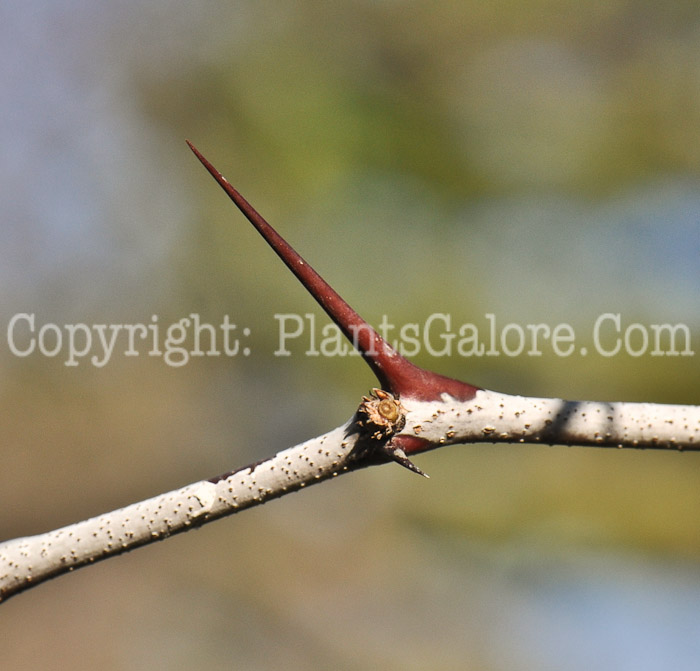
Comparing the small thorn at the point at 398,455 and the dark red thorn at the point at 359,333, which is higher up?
the dark red thorn at the point at 359,333

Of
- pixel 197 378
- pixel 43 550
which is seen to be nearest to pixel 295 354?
pixel 197 378

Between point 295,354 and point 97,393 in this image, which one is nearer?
point 97,393

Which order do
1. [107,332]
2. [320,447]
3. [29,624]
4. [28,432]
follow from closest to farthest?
[320,447] < [29,624] < [28,432] < [107,332]

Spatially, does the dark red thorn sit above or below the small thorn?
above

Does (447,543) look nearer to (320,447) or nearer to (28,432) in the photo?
(28,432)
